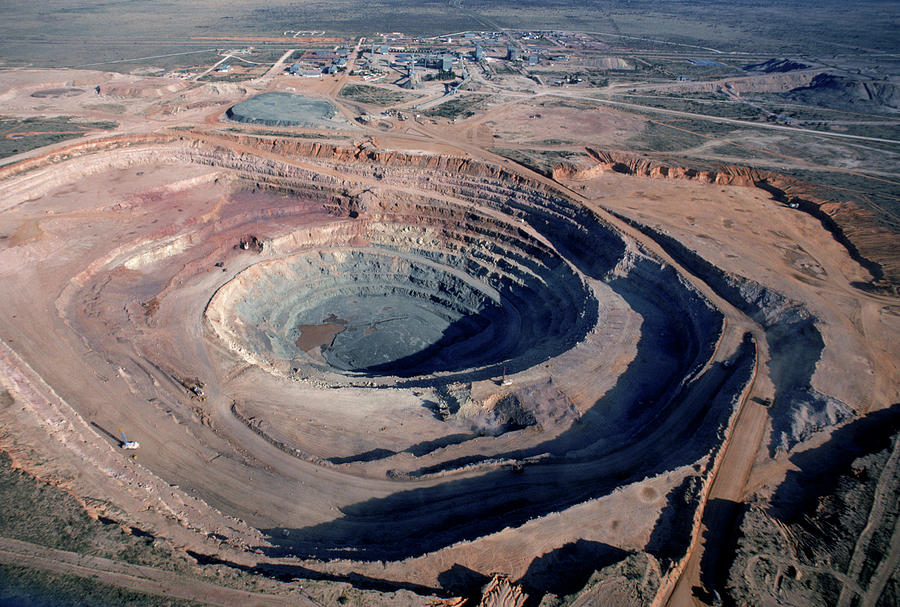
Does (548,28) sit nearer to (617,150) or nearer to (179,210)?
(617,150)

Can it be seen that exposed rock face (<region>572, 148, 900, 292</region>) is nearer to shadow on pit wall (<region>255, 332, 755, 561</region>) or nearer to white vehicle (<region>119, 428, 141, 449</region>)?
shadow on pit wall (<region>255, 332, 755, 561</region>)

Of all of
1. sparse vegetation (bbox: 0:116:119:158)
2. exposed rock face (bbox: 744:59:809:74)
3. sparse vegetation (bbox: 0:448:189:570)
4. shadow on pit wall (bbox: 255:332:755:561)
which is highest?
exposed rock face (bbox: 744:59:809:74)

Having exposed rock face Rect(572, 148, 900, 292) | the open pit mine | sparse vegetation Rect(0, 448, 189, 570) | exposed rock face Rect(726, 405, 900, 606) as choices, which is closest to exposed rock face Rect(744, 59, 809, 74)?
exposed rock face Rect(572, 148, 900, 292)

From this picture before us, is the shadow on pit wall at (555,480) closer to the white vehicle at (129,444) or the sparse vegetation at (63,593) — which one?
the sparse vegetation at (63,593)

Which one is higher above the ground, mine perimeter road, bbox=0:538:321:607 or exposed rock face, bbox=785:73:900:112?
exposed rock face, bbox=785:73:900:112

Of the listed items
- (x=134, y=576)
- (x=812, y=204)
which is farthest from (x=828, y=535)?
(x=812, y=204)

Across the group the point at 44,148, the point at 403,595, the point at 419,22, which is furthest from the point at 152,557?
the point at 419,22
